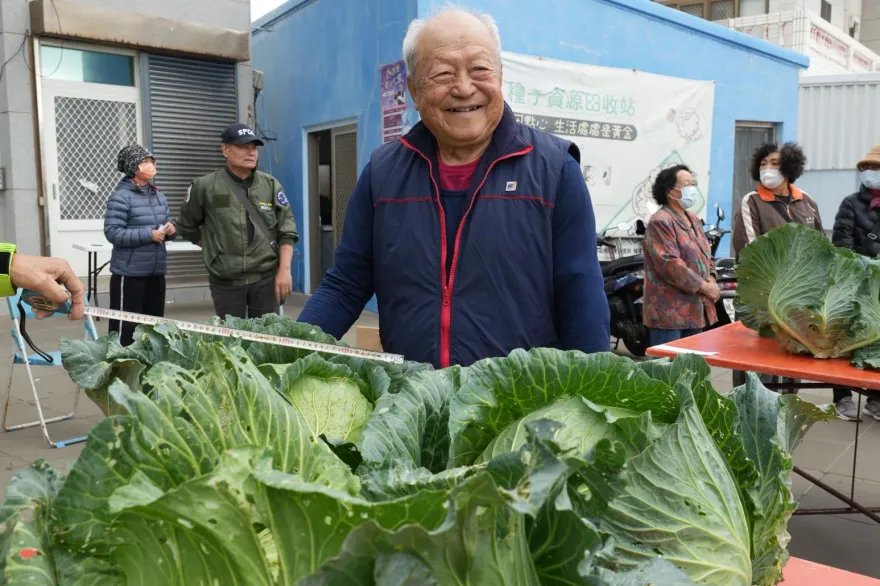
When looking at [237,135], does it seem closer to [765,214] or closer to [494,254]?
[494,254]

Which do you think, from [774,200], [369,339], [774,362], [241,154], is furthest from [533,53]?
[369,339]

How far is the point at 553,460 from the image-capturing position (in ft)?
2.75

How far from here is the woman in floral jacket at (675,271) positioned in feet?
16.9

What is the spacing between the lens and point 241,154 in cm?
545

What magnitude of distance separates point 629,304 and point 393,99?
371 centimetres

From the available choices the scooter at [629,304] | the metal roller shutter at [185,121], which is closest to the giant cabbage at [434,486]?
the scooter at [629,304]

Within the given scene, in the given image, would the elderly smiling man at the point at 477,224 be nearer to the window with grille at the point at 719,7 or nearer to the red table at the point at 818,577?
the red table at the point at 818,577

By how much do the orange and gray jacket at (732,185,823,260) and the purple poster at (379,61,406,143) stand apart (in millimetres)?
4150

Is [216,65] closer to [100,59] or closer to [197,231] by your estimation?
[100,59]

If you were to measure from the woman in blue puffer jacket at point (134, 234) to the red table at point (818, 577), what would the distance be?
5370 millimetres

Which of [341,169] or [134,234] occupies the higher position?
[341,169]

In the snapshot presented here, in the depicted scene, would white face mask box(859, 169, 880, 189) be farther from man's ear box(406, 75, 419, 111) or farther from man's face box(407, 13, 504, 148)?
man's ear box(406, 75, 419, 111)

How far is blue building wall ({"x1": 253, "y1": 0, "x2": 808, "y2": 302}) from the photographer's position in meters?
9.12

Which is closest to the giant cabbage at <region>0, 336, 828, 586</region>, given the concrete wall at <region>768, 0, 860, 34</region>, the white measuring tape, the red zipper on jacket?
the white measuring tape
